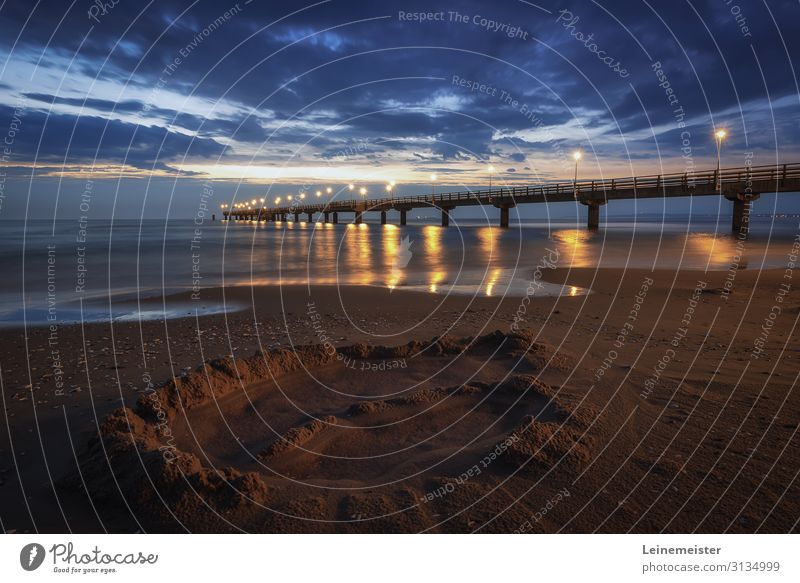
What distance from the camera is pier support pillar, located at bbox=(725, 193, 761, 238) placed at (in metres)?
44.2

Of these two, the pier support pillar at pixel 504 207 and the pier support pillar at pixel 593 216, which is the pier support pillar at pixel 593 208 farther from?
the pier support pillar at pixel 504 207

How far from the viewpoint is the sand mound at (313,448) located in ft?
13.1

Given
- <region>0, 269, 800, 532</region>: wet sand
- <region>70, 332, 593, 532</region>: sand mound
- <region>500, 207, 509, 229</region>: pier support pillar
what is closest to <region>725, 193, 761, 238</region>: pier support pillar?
<region>500, 207, 509, 229</region>: pier support pillar

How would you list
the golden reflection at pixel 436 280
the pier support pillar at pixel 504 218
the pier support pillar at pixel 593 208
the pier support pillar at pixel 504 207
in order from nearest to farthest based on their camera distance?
the golden reflection at pixel 436 280 → the pier support pillar at pixel 593 208 → the pier support pillar at pixel 504 207 → the pier support pillar at pixel 504 218

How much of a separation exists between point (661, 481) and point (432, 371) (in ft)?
12.3

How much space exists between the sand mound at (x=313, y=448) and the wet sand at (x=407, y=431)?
23 mm

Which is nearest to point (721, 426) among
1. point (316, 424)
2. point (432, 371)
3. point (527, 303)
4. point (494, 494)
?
point (494, 494)

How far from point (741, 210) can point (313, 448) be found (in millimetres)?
54978

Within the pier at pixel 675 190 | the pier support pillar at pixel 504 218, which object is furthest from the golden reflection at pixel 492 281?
the pier support pillar at pixel 504 218

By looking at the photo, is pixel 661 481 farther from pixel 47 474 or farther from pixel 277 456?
pixel 47 474

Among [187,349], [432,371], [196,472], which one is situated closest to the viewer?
[196,472]

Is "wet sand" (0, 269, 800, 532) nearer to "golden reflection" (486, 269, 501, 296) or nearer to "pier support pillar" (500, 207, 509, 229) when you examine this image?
"golden reflection" (486, 269, 501, 296)

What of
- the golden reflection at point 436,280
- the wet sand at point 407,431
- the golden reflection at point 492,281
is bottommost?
the golden reflection at point 492,281

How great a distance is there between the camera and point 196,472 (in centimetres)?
411
